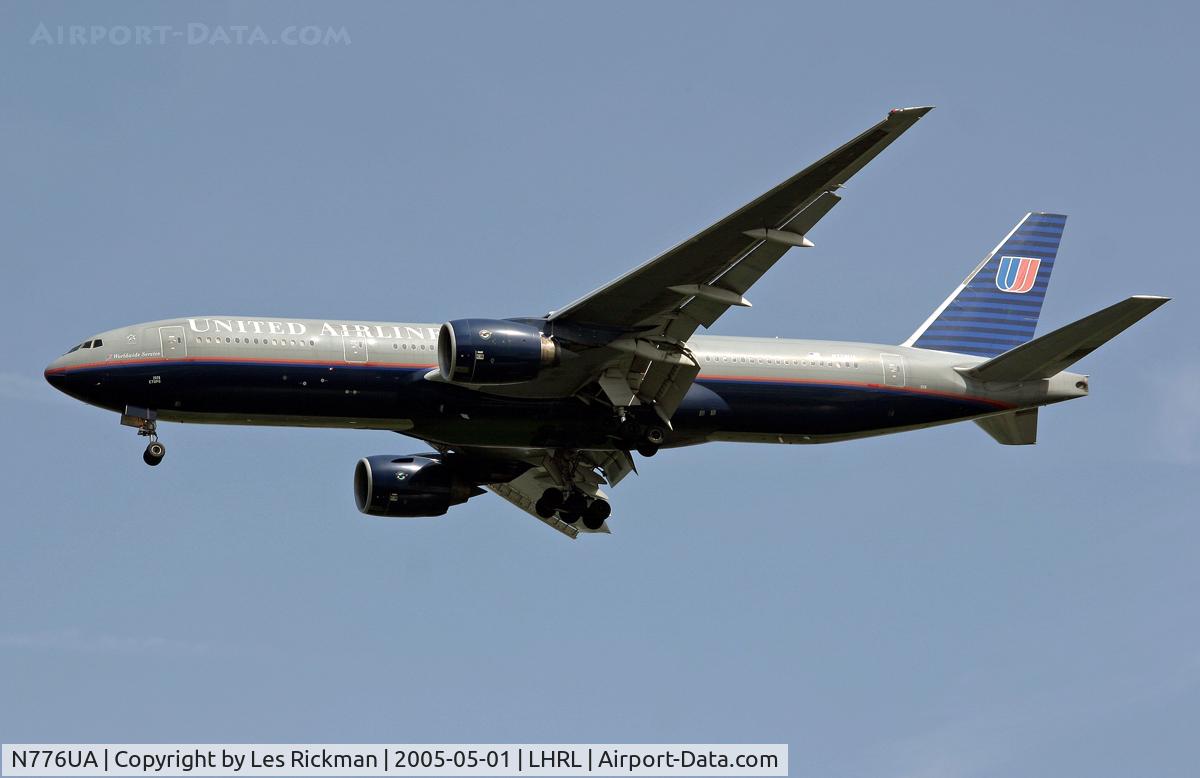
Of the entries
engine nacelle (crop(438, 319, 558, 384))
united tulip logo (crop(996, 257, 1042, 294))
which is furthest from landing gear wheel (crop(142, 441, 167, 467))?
united tulip logo (crop(996, 257, 1042, 294))

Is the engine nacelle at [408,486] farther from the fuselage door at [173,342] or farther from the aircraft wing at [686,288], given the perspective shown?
the fuselage door at [173,342]

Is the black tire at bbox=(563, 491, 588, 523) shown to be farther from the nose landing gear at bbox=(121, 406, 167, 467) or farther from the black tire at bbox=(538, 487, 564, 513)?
the nose landing gear at bbox=(121, 406, 167, 467)

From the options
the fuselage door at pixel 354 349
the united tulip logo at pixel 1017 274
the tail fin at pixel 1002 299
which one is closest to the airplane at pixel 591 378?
the fuselage door at pixel 354 349

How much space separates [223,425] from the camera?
1752 inches

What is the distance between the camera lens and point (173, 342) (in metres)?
43.6

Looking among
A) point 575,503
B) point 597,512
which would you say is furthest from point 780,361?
point 575,503

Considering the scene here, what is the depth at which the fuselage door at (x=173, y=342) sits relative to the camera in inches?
1709

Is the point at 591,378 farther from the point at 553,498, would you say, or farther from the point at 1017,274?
the point at 1017,274

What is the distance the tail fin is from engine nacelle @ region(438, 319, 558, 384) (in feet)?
43.8

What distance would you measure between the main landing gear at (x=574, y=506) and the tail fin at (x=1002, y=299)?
978 cm

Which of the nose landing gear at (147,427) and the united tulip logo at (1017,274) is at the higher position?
the united tulip logo at (1017,274)

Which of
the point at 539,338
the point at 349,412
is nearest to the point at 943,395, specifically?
the point at 539,338

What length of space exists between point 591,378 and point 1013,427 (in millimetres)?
12692

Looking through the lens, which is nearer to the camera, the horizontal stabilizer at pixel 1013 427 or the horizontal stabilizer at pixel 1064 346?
the horizontal stabilizer at pixel 1064 346
